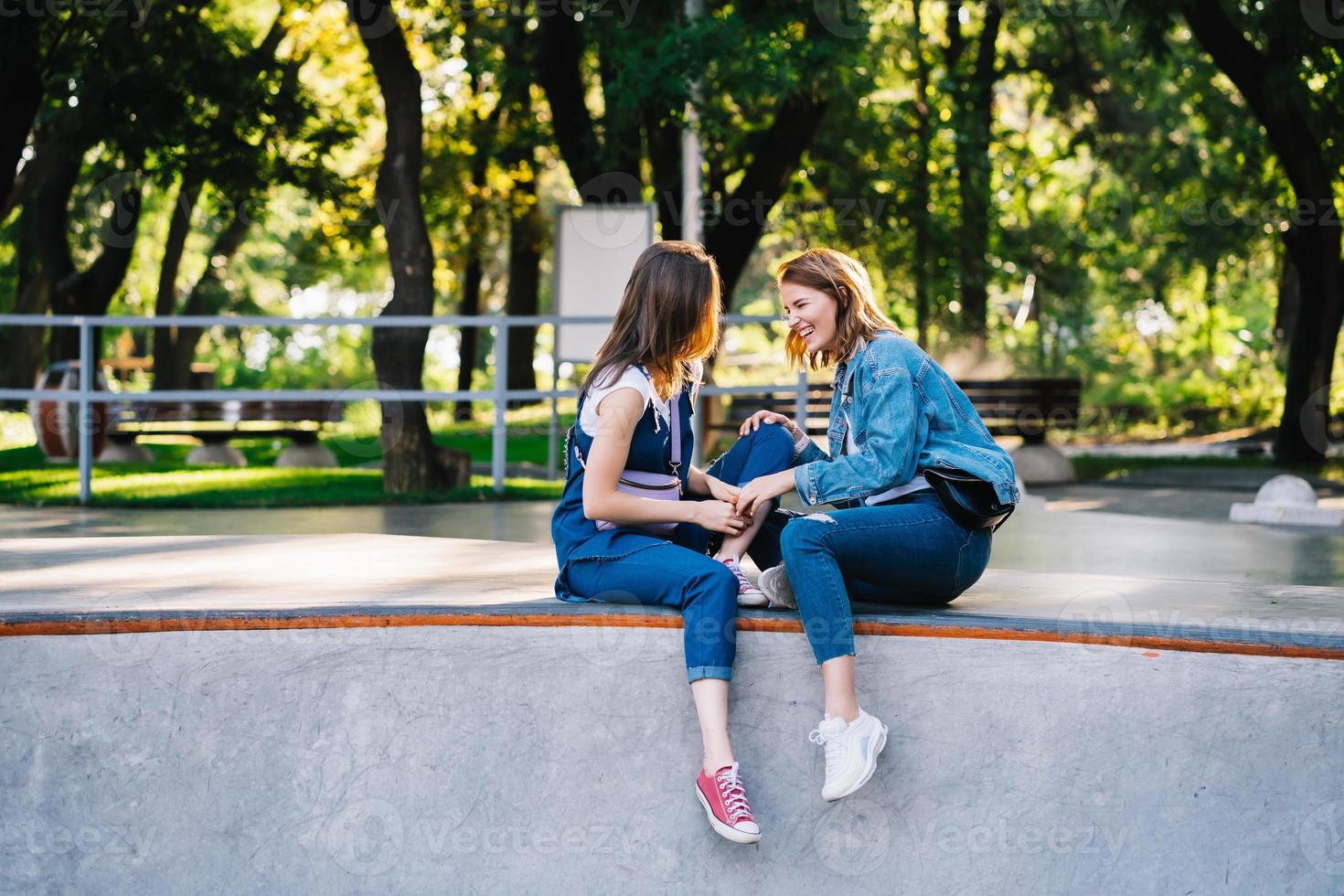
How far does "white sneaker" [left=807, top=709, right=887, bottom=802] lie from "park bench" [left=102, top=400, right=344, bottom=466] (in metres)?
11.6

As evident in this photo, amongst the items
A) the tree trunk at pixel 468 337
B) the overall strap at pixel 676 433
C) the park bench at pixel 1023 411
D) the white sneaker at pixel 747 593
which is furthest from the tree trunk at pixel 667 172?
the white sneaker at pixel 747 593

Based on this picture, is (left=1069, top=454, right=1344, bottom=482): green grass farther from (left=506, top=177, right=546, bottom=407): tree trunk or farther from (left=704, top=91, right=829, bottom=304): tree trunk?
(left=506, top=177, right=546, bottom=407): tree trunk

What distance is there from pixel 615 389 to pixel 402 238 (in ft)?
22.9

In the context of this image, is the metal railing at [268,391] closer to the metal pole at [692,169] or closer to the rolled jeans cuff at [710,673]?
the metal pole at [692,169]

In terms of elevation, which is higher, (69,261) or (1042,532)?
(69,261)

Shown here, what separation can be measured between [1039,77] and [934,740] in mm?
22367

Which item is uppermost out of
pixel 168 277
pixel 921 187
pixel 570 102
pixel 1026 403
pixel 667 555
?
pixel 570 102

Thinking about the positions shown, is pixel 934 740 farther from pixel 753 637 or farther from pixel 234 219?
pixel 234 219

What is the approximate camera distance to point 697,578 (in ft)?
12.5

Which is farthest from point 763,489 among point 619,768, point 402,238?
point 402,238

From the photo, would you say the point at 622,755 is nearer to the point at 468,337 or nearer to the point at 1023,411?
the point at 1023,411

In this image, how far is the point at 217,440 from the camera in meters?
14.8

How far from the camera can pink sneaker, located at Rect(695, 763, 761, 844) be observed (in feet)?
11.4

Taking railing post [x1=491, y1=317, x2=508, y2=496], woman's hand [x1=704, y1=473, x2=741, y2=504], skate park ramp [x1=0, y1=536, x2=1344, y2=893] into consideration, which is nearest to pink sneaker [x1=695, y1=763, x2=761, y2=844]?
skate park ramp [x1=0, y1=536, x2=1344, y2=893]
